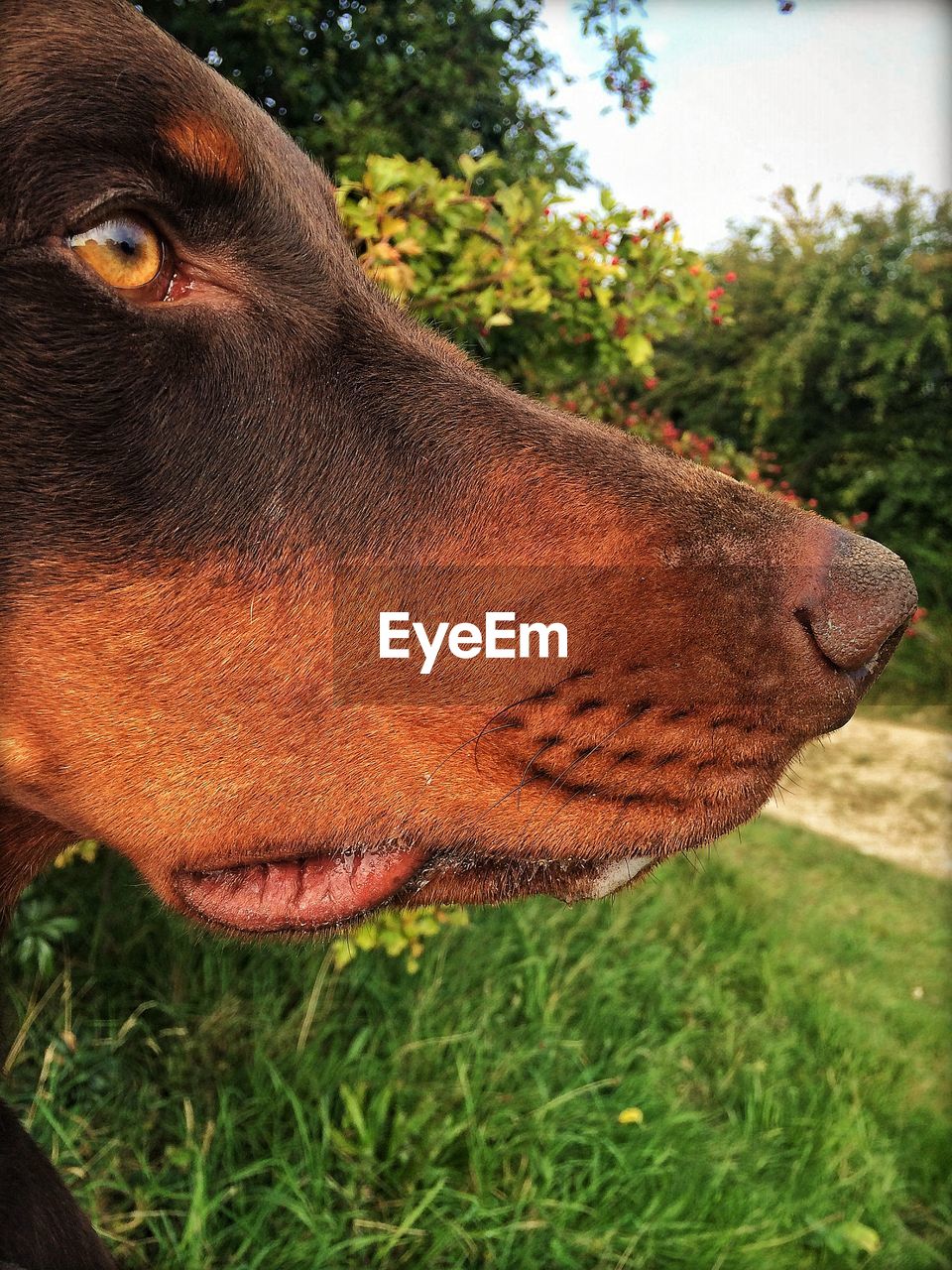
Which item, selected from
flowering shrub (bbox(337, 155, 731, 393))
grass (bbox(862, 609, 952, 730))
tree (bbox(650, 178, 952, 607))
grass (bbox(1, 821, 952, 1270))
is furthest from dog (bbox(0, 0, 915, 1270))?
tree (bbox(650, 178, 952, 607))

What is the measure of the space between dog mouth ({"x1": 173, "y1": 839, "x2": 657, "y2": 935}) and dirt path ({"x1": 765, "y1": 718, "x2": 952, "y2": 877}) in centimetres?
644

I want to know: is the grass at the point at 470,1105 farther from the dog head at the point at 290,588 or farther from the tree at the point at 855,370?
the tree at the point at 855,370

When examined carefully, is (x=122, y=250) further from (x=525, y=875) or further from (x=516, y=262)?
(x=516, y=262)

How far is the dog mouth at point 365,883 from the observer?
4.66ft

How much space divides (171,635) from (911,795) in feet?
30.4

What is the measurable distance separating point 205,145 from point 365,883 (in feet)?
3.73

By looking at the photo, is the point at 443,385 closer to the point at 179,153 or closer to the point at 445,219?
the point at 179,153

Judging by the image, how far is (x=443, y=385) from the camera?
1.59 m

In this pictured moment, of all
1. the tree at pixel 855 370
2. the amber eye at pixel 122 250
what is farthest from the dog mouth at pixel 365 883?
the tree at pixel 855 370

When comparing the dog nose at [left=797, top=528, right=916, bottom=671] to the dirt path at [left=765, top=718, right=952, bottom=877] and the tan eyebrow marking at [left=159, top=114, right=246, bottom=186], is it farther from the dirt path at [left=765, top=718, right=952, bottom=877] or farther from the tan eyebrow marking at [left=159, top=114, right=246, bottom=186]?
the dirt path at [left=765, top=718, right=952, bottom=877]

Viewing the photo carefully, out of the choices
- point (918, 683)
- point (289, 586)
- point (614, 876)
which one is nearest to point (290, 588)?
point (289, 586)

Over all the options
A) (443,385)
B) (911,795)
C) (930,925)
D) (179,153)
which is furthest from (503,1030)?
(911,795)

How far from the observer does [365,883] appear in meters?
1.43

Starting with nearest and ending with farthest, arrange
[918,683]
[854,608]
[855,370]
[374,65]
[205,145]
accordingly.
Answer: [854,608] → [205,145] → [374,65] → [918,683] → [855,370]
